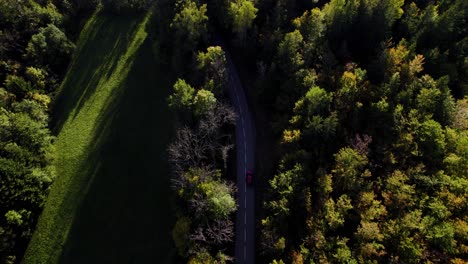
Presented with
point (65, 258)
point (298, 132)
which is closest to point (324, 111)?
point (298, 132)

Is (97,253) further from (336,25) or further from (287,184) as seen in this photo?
(336,25)

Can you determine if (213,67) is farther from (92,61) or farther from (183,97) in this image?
(92,61)

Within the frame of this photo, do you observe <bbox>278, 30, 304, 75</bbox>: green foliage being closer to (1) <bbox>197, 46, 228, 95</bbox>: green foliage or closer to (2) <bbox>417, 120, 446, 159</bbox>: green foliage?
(1) <bbox>197, 46, 228, 95</bbox>: green foliage

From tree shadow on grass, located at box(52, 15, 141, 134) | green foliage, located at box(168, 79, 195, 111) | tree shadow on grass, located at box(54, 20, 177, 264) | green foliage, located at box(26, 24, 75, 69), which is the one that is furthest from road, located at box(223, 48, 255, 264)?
green foliage, located at box(26, 24, 75, 69)

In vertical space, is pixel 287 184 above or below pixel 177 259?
above

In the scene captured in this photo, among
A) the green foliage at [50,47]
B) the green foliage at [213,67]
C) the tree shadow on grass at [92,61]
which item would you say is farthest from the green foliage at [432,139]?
the green foliage at [50,47]

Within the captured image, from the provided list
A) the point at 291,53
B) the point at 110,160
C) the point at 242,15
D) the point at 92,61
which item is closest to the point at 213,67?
the point at 242,15
